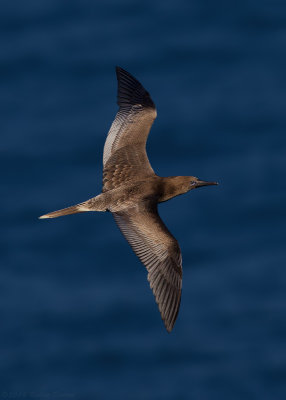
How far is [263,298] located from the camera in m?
19.6

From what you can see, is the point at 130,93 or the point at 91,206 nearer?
the point at 91,206

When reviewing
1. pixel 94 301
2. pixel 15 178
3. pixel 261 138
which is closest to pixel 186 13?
pixel 261 138

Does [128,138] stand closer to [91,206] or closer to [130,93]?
[130,93]

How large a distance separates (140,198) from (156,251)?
0.81 meters

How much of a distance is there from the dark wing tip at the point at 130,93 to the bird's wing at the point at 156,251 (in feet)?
8.24

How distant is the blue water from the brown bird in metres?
4.17

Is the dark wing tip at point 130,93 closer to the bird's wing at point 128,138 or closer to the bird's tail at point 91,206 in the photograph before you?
the bird's wing at point 128,138

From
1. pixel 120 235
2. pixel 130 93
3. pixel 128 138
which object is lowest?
pixel 120 235

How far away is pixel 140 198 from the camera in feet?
47.0

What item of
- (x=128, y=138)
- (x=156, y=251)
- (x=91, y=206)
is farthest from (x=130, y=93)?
(x=156, y=251)

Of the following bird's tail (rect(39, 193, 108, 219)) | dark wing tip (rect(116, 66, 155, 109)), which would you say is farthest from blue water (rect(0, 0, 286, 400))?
bird's tail (rect(39, 193, 108, 219))

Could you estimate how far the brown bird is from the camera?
544 inches

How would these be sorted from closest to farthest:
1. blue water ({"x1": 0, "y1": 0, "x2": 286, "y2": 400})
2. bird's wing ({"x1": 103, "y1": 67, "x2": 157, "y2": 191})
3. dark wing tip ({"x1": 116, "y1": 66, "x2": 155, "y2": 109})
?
bird's wing ({"x1": 103, "y1": 67, "x2": 157, "y2": 191}) → dark wing tip ({"x1": 116, "y1": 66, "x2": 155, "y2": 109}) → blue water ({"x1": 0, "y1": 0, "x2": 286, "y2": 400})

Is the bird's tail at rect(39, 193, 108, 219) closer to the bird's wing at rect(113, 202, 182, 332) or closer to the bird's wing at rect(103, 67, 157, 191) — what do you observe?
the bird's wing at rect(103, 67, 157, 191)
